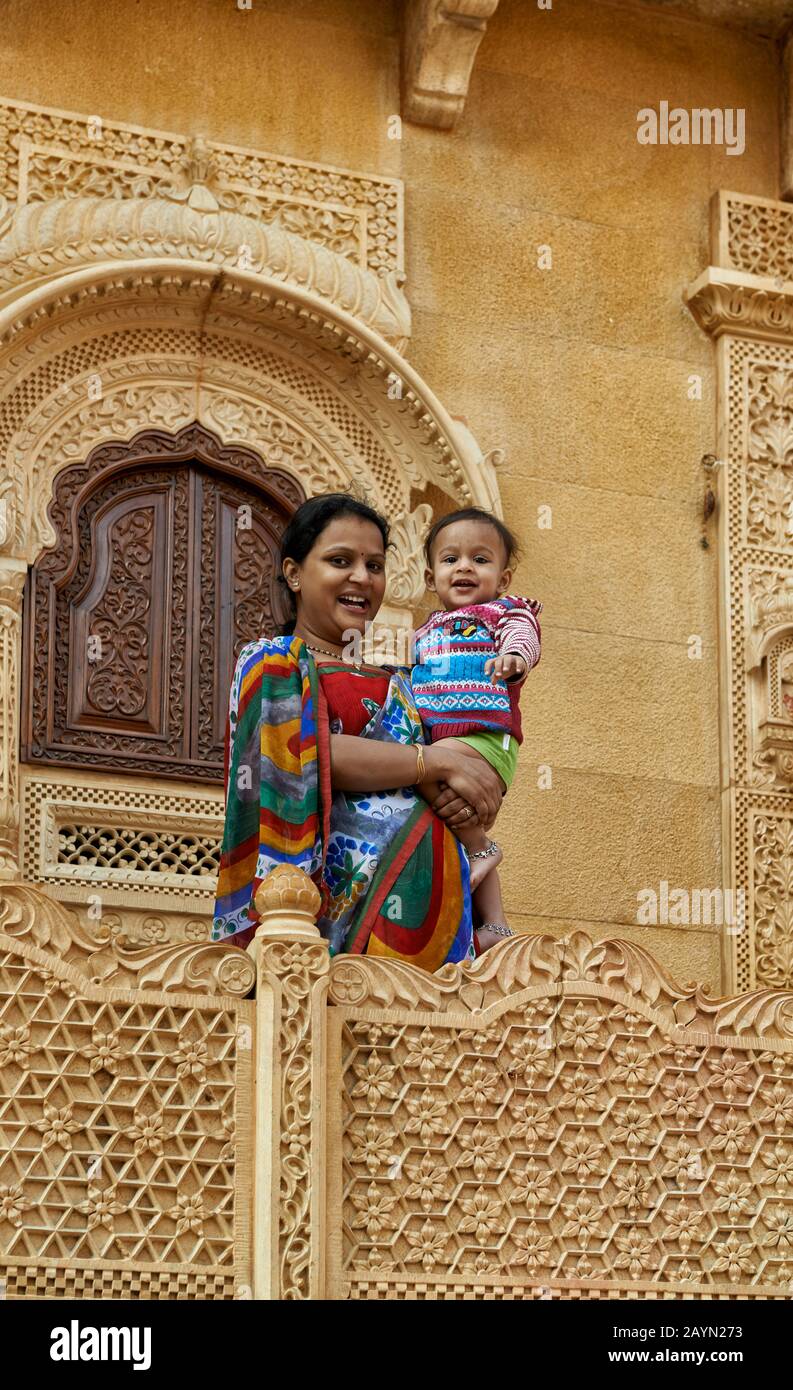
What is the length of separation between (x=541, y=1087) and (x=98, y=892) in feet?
7.07

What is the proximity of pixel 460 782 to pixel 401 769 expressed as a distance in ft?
0.47

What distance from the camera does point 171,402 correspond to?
279 inches

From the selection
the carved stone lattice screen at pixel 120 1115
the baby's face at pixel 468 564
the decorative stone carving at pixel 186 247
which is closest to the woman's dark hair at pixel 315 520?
the baby's face at pixel 468 564

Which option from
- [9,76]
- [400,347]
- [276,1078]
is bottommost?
[276,1078]

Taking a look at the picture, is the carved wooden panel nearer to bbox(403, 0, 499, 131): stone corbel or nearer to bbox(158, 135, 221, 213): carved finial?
bbox(158, 135, 221, 213): carved finial

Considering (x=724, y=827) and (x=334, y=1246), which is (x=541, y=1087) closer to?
(x=334, y=1246)

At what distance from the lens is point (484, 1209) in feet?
14.9

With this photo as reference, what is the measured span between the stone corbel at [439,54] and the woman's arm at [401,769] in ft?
10.8

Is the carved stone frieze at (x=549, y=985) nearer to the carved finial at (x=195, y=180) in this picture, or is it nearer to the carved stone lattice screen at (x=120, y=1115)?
the carved stone lattice screen at (x=120, y=1115)

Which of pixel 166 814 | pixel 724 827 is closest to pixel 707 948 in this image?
pixel 724 827

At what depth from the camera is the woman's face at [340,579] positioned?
4.98 meters

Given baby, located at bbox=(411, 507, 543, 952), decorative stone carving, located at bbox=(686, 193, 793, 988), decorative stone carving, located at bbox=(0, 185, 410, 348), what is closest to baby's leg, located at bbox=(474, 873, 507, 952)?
baby, located at bbox=(411, 507, 543, 952)

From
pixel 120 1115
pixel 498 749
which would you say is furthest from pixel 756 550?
pixel 120 1115

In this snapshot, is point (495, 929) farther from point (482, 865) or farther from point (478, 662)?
point (478, 662)
